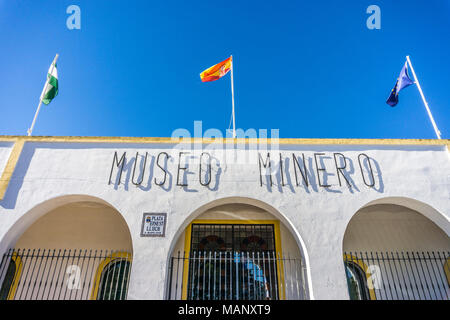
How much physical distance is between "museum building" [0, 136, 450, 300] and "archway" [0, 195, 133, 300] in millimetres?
35

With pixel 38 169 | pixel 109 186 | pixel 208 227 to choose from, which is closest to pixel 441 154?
pixel 208 227

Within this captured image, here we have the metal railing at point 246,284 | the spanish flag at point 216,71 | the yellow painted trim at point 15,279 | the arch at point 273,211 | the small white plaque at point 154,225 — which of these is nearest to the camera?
the arch at point 273,211

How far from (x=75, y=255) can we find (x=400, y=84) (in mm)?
10639

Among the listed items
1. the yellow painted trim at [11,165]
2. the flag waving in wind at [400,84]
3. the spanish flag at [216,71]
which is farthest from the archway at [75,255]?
the flag waving in wind at [400,84]

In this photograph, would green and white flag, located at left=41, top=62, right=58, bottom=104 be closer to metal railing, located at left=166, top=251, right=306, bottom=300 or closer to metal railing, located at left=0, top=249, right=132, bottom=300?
metal railing, located at left=0, top=249, right=132, bottom=300

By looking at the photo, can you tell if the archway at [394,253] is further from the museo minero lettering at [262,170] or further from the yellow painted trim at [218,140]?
the yellow painted trim at [218,140]

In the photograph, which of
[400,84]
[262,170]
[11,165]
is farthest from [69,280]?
[400,84]

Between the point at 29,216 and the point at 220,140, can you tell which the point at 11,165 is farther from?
the point at 220,140

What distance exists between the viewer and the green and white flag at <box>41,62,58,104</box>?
27.1 feet

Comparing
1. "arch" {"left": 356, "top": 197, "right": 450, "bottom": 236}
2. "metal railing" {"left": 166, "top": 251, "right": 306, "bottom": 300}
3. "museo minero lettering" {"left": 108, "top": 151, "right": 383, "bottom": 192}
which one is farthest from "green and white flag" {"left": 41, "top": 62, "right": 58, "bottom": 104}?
"arch" {"left": 356, "top": 197, "right": 450, "bottom": 236}

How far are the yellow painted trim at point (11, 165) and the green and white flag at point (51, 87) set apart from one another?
1.82m

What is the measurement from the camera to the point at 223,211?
314 inches

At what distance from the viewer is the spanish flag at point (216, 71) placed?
877 centimetres

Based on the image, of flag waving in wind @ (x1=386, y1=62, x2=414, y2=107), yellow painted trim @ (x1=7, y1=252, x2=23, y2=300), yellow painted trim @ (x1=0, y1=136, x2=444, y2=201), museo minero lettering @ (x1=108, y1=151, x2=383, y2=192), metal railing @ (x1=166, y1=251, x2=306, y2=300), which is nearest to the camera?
museo minero lettering @ (x1=108, y1=151, x2=383, y2=192)
